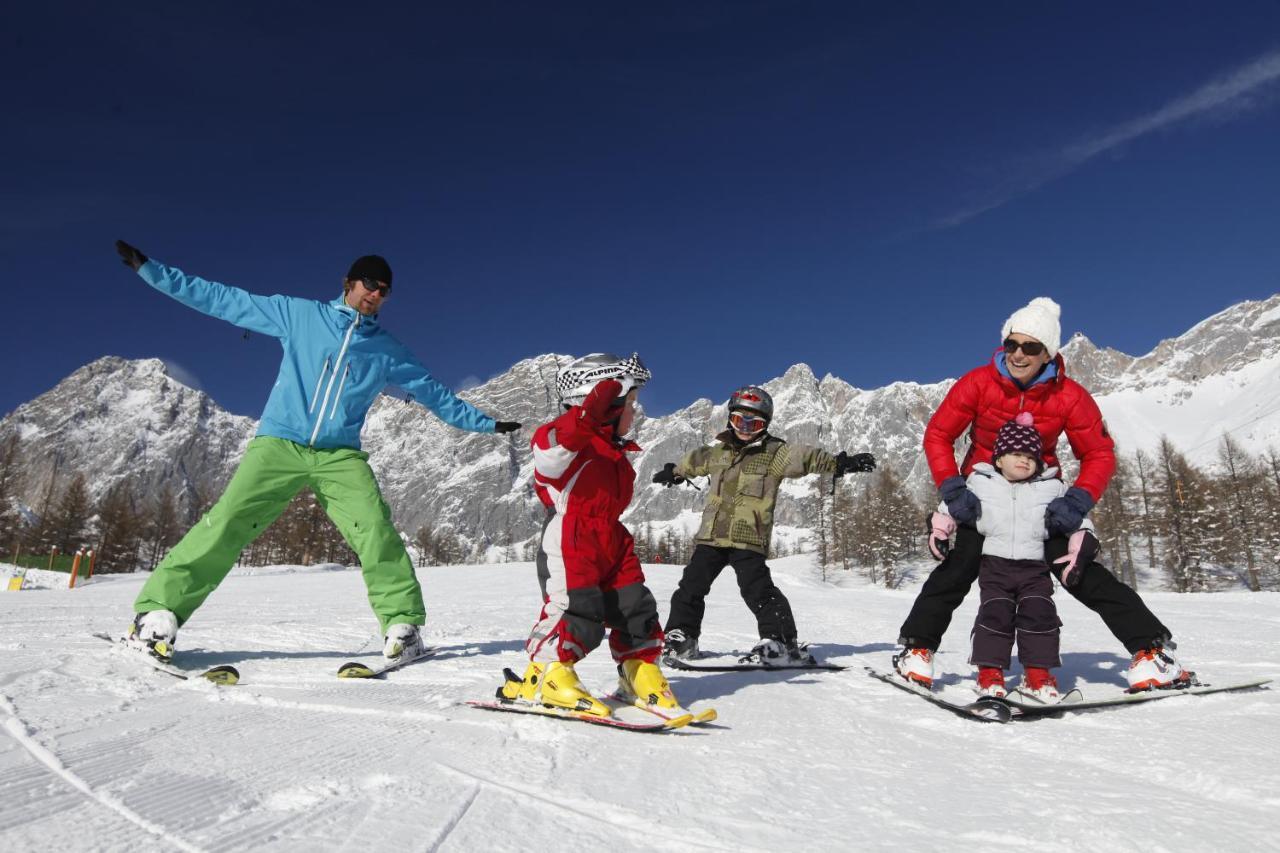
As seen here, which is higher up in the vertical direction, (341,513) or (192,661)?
(341,513)

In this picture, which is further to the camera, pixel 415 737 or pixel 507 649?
pixel 507 649

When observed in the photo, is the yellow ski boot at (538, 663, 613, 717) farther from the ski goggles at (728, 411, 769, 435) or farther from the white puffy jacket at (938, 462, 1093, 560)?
the ski goggles at (728, 411, 769, 435)

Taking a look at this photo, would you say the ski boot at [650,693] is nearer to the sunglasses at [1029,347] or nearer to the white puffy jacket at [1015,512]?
the white puffy jacket at [1015,512]

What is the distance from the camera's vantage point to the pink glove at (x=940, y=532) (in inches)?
137

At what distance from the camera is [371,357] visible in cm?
422

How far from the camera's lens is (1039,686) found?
309 centimetres

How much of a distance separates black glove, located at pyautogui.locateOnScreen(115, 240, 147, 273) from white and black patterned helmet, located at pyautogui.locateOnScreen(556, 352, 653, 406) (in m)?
2.49

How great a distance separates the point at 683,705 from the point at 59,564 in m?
27.3

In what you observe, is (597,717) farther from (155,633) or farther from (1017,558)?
(155,633)

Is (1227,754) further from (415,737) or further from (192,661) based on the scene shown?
(192,661)

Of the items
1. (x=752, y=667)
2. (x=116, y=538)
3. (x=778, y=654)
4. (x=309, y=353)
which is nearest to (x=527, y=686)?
(x=752, y=667)

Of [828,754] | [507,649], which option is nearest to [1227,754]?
[828,754]

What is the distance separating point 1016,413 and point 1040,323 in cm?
48

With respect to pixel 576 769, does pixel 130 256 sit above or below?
above
